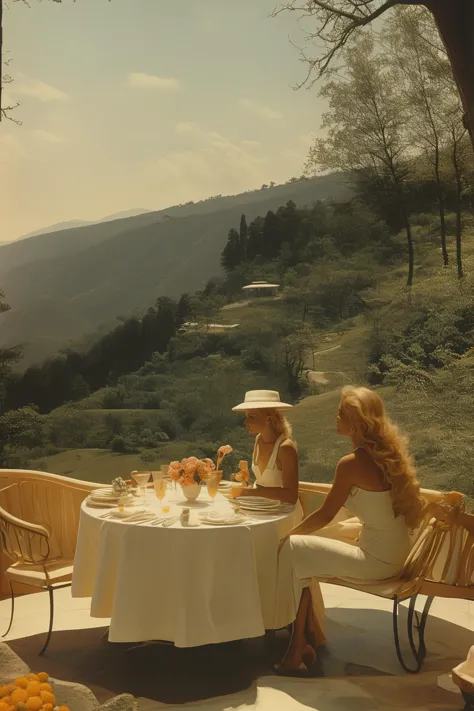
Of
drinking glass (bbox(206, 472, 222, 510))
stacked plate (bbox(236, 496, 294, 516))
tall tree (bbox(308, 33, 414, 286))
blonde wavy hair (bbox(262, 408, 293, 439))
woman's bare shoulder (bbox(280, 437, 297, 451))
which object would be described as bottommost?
stacked plate (bbox(236, 496, 294, 516))

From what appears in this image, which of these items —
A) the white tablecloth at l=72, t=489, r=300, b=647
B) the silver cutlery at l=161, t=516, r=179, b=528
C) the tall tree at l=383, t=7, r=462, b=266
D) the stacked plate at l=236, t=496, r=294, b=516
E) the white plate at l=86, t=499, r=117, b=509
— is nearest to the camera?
the white tablecloth at l=72, t=489, r=300, b=647

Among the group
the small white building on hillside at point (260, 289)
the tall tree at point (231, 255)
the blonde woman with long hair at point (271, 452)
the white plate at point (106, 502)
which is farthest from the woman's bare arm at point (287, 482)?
the tall tree at point (231, 255)

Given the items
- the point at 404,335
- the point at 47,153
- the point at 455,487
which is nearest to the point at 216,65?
the point at 47,153

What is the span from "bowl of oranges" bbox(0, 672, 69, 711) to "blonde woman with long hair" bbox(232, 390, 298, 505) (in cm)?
208

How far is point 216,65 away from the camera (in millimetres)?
8633

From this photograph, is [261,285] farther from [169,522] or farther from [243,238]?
[169,522]

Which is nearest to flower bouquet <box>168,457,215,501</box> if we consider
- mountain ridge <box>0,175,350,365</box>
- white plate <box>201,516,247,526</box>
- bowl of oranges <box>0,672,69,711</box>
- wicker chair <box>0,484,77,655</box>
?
white plate <box>201,516,247,526</box>

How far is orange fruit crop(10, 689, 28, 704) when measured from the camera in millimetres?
1837

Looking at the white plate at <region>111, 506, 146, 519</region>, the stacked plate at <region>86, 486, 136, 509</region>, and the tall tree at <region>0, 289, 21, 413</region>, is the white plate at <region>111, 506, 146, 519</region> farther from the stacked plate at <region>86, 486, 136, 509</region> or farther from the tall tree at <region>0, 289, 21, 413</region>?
the tall tree at <region>0, 289, 21, 413</region>

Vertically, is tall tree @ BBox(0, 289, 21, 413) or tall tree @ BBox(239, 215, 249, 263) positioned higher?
tall tree @ BBox(239, 215, 249, 263)

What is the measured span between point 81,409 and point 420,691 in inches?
271

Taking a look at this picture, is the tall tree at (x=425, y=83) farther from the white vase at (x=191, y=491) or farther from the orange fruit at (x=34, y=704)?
the orange fruit at (x=34, y=704)

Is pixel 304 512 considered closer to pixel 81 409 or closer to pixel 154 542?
pixel 154 542

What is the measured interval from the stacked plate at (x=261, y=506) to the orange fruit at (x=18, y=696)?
192cm
